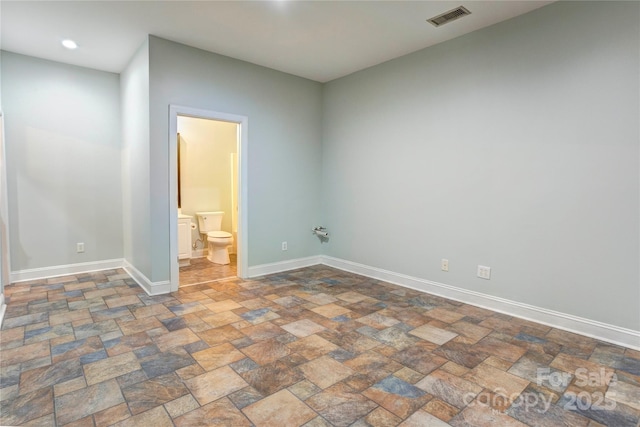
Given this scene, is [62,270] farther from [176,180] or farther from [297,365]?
[297,365]

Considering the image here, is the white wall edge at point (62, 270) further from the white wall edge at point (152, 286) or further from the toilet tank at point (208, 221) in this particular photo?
the toilet tank at point (208, 221)

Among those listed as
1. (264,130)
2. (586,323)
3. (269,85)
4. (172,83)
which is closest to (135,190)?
(172,83)

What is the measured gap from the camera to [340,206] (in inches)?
197

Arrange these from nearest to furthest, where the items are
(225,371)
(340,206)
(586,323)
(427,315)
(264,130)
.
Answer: (225,371)
(586,323)
(427,315)
(264,130)
(340,206)

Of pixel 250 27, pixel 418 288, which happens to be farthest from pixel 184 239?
pixel 418 288

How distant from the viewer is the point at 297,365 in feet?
7.64

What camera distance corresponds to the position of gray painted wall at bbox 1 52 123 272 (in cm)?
410

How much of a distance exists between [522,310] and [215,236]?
163 inches

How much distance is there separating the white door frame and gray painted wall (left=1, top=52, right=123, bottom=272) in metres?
1.58

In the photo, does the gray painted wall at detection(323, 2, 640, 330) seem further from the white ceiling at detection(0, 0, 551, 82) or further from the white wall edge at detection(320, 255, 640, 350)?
the white ceiling at detection(0, 0, 551, 82)

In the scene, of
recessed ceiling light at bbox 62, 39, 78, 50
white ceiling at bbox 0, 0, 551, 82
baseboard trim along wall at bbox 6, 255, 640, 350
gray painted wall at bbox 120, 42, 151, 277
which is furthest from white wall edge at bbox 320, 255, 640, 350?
recessed ceiling light at bbox 62, 39, 78, 50

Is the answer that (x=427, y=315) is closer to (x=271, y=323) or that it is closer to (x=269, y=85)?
(x=271, y=323)

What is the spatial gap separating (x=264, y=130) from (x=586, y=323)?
4.00 m

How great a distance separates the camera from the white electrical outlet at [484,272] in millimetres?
3412
